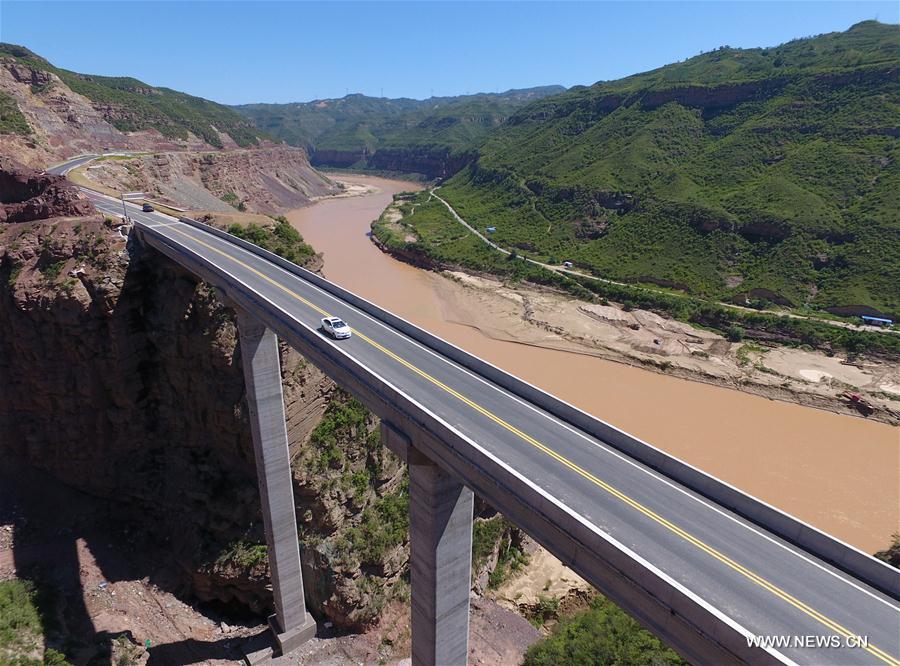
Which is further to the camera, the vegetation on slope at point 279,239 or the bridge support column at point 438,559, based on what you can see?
the vegetation on slope at point 279,239

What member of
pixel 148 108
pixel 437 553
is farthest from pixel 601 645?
pixel 148 108

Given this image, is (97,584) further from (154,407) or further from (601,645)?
(601,645)

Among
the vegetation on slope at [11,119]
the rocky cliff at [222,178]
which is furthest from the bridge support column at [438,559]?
the vegetation on slope at [11,119]

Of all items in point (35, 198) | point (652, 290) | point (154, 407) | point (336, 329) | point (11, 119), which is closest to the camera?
point (336, 329)

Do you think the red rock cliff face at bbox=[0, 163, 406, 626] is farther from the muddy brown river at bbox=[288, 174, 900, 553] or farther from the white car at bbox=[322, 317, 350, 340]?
the muddy brown river at bbox=[288, 174, 900, 553]

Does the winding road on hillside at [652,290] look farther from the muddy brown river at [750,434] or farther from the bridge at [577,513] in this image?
the bridge at [577,513]

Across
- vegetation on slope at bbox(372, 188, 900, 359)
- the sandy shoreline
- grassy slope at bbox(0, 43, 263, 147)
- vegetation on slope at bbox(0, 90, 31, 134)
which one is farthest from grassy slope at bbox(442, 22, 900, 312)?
vegetation on slope at bbox(0, 90, 31, 134)
